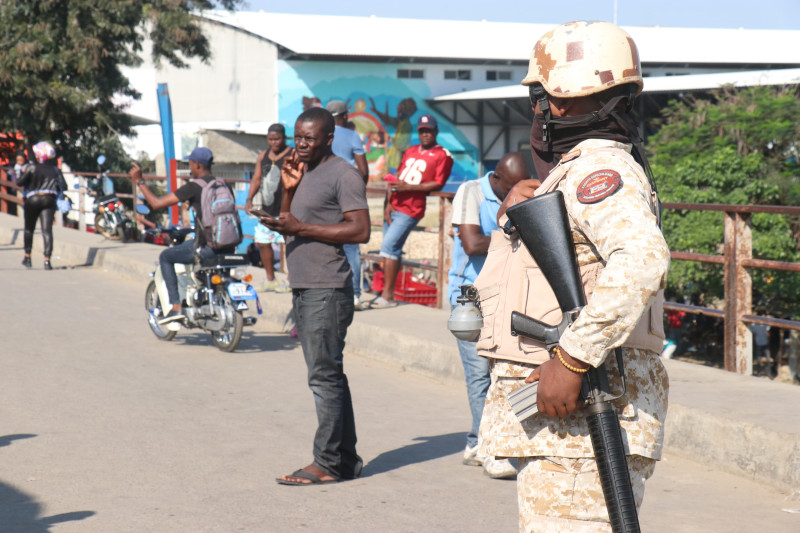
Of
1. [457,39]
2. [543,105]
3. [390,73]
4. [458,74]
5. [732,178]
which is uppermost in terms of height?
[457,39]

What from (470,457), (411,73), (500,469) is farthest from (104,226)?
(411,73)

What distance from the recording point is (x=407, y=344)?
789cm

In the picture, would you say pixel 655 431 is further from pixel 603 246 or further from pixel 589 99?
pixel 589 99

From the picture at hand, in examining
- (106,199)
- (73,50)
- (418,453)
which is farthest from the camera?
A: (73,50)

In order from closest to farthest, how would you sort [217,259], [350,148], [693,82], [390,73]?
[217,259], [350,148], [693,82], [390,73]

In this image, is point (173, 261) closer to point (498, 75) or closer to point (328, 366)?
point (328, 366)

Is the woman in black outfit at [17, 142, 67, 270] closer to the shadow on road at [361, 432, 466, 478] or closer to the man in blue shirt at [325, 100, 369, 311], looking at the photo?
the man in blue shirt at [325, 100, 369, 311]

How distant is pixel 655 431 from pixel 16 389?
546cm

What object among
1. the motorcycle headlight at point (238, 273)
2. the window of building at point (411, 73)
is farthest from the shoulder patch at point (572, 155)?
the window of building at point (411, 73)

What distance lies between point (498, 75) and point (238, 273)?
37.8m

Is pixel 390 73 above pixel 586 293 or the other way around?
above

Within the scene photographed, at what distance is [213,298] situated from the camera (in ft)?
28.2

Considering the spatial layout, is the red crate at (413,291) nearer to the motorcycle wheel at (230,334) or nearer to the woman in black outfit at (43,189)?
the motorcycle wheel at (230,334)

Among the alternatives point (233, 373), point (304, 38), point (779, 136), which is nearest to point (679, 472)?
point (233, 373)
